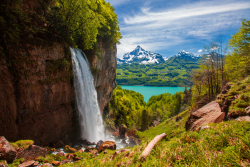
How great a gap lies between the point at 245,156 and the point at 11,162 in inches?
429

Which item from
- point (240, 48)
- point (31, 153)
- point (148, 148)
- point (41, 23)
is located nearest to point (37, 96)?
point (31, 153)

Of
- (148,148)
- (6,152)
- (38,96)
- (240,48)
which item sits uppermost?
(240,48)

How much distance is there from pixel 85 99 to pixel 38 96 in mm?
5903

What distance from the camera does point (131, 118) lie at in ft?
156

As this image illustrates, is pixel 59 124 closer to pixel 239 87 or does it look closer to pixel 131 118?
pixel 239 87

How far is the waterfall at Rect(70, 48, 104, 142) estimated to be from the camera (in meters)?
15.9

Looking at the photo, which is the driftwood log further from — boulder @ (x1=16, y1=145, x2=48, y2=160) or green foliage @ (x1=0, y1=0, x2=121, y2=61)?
green foliage @ (x1=0, y1=0, x2=121, y2=61)

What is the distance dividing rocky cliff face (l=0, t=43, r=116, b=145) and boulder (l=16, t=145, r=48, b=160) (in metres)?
2.64

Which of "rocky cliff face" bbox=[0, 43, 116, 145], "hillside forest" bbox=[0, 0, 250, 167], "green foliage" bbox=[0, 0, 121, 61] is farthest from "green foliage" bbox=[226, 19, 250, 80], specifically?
"rocky cliff face" bbox=[0, 43, 116, 145]

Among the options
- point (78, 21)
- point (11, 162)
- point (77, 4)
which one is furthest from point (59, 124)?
point (77, 4)

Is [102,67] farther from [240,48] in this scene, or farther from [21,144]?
[240,48]

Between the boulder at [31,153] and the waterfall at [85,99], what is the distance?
725 cm

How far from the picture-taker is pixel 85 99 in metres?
16.9

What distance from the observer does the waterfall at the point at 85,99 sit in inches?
627
